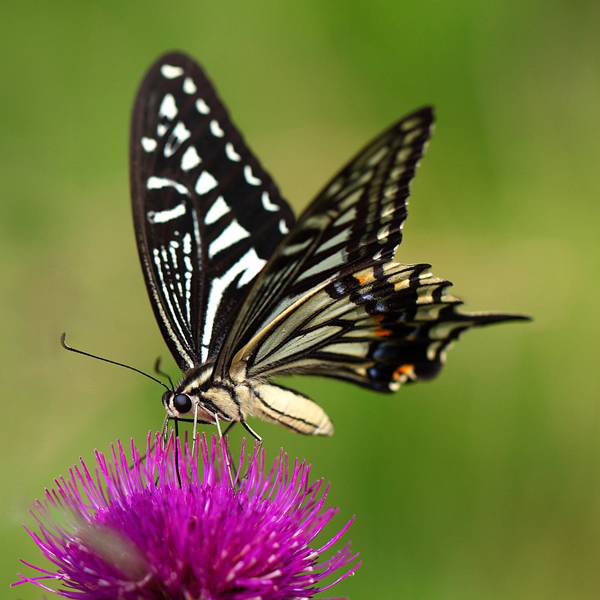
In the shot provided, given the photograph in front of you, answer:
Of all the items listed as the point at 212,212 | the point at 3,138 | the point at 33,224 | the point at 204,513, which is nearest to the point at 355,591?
the point at 204,513

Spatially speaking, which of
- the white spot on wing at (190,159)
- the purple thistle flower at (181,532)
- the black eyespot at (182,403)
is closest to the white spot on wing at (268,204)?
the white spot on wing at (190,159)

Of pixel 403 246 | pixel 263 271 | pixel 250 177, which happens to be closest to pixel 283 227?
pixel 250 177

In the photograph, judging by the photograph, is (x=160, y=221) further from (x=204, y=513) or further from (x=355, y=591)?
(x=355, y=591)

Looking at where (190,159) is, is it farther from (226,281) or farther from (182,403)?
(182,403)

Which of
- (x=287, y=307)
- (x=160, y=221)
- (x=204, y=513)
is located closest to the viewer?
(x=204, y=513)

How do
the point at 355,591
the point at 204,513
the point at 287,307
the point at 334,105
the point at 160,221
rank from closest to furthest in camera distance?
1. the point at 204,513
2. the point at 287,307
3. the point at 160,221
4. the point at 355,591
5. the point at 334,105

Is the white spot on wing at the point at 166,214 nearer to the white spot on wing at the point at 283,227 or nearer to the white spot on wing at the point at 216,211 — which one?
→ the white spot on wing at the point at 216,211
